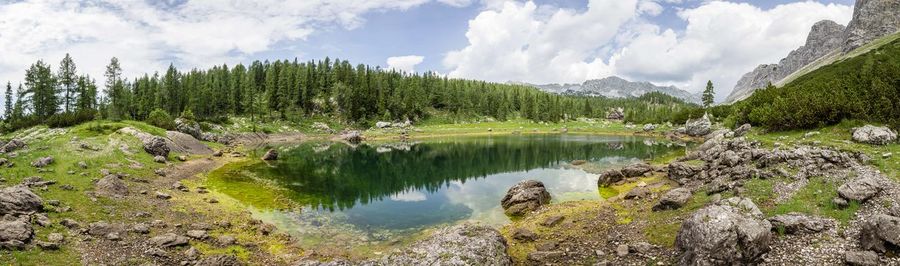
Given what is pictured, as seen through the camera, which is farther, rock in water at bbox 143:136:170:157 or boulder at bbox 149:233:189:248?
rock in water at bbox 143:136:170:157

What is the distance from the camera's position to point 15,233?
2156 centimetres

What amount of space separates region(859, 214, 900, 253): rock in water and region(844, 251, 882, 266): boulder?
0.60 meters

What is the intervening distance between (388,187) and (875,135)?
48019mm

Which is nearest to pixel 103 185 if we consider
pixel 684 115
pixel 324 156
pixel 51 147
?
pixel 51 147

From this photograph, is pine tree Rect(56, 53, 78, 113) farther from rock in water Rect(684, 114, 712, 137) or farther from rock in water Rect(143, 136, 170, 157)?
rock in water Rect(684, 114, 712, 137)

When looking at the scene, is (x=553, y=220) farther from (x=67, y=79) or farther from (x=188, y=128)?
(x=67, y=79)

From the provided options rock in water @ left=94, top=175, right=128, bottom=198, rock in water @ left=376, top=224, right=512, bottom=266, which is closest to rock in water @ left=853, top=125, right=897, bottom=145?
rock in water @ left=376, top=224, right=512, bottom=266

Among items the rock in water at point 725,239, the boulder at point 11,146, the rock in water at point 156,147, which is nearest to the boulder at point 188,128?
the rock in water at point 156,147

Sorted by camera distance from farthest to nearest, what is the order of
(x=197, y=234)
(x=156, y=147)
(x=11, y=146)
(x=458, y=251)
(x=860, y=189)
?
(x=156, y=147) < (x=11, y=146) < (x=197, y=234) < (x=860, y=189) < (x=458, y=251)

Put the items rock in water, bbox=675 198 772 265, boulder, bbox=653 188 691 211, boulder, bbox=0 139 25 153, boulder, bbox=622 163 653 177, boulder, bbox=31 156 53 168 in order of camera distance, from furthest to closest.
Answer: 1. boulder, bbox=622 163 653 177
2. boulder, bbox=0 139 25 153
3. boulder, bbox=31 156 53 168
4. boulder, bbox=653 188 691 211
5. rock in water, bbox=675 198 772 265

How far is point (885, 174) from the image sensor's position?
27.0m

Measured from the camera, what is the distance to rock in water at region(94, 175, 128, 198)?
1407 inches

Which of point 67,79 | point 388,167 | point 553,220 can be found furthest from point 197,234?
point 67,79

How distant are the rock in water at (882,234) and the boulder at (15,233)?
39571 mm
